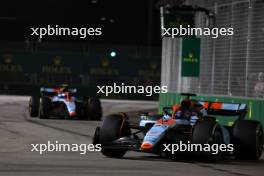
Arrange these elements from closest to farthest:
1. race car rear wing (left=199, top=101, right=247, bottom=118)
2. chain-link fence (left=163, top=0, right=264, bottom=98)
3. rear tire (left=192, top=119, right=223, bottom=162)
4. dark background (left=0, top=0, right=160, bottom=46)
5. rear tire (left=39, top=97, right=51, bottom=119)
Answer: rear tire (left=192, top=119, right=223, bottom=162), race car rear wing (left=199, top=101, right=247, bottom=118), chain-link fence (left=163, top=0, right=264, bottom=98), rear tire (left=39, top=97, right=51, bottom=119), dark background (left=0, top=0, right=160, bottom=46)

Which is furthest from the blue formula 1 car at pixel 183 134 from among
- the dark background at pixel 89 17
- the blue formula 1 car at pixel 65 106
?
the dark background at pixel 89 17

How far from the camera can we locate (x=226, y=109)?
13.9 meters

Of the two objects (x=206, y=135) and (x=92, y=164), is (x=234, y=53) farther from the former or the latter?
(x=92, y=164)

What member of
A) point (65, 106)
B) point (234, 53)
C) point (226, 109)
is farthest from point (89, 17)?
point (226, 109)

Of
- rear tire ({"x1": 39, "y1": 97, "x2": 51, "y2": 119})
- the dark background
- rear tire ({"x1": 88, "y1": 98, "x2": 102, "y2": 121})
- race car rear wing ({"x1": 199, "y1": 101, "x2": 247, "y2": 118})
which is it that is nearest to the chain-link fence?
rear tire ({"x1": 88, "y1": 98, "x2": 102, "y2": 121})

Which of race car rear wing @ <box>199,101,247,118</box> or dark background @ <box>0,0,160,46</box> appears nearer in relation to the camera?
race car rear wing @ <box>199,101,247,118</box>

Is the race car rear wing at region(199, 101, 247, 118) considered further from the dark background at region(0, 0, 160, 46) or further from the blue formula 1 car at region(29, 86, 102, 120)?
the dark background at region(0, 0, 160, 46)

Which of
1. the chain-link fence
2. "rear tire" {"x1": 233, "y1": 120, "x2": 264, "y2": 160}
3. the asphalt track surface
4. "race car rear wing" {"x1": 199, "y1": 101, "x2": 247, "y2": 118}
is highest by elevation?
the chain-link fence

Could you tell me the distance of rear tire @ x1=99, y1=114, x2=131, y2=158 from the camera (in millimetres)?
12492

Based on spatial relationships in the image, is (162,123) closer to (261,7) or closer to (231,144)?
(231,144)

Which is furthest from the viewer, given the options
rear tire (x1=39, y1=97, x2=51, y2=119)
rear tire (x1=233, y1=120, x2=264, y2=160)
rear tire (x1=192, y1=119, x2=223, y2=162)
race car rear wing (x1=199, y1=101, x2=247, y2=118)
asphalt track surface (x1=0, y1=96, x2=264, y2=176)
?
rear tire (x1=39, y1=97, x2=51, y2=119)

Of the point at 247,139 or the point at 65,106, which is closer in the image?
the point at 247,139

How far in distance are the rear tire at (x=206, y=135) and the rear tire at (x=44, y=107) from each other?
12327 mm

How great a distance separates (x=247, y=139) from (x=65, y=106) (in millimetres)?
12094
